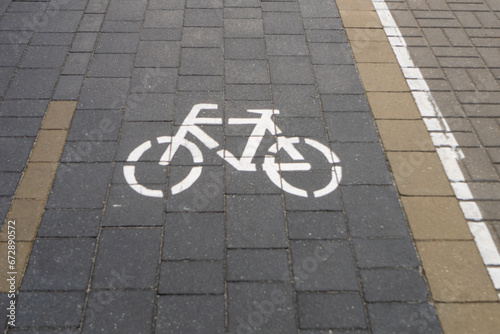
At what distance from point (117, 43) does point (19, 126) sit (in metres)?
1.82

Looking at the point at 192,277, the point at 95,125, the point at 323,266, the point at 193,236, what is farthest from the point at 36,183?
the point at 323,266

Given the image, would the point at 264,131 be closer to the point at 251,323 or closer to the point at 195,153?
the point at 195,153

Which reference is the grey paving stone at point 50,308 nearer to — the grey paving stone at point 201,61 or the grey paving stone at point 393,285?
the grey paving stone at point 393,285

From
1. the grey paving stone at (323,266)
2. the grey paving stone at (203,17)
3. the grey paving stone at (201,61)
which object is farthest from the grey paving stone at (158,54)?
the grey paving stone at (323,266)

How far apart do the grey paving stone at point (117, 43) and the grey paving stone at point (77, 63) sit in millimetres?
207

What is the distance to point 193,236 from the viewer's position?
4023 millimetres

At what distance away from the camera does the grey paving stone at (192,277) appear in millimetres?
3660

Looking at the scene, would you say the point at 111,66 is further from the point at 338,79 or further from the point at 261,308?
the point at 261,308

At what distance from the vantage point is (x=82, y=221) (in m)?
4.12

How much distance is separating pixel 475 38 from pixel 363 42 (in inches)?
60.7

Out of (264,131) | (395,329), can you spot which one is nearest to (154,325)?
(395,329)

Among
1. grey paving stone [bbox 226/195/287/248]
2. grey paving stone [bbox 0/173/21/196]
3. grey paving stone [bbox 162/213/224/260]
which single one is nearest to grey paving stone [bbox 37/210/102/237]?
grey paving stone [bbox 0/173/21/196]

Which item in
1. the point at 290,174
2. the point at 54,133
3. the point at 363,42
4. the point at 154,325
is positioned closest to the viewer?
the point at 154,325

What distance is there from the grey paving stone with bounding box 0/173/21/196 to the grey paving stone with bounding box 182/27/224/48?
2739 mm
